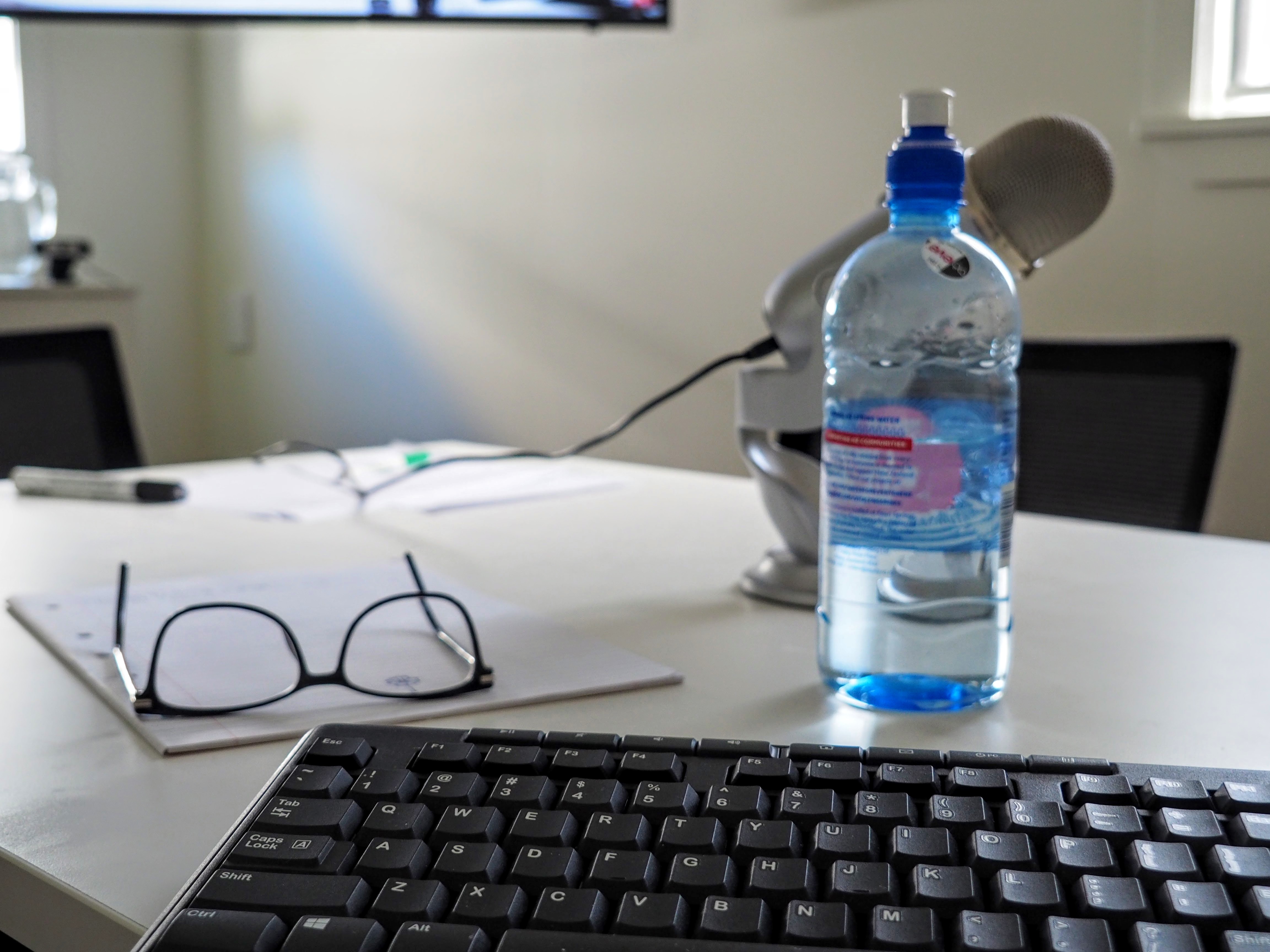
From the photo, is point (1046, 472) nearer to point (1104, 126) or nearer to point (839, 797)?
point (1104, 126)

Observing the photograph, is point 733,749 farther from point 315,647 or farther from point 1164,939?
point 315,647

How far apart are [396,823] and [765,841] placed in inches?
4.6

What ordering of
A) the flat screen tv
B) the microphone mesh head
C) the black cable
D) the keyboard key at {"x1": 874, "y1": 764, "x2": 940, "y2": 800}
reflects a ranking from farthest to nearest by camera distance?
1. the flat screen tv
2. the black cable
3. the microphone mesh head
4. the keyboard key at {"x1": 874, "y1": 764, "x2": 940, "y2": 800}

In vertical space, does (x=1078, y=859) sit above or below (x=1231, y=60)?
below

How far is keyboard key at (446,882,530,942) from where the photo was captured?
342mm

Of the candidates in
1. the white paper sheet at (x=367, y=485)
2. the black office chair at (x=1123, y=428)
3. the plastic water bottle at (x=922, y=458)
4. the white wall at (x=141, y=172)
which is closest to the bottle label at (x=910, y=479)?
the plastic water bottle at (x=922, y=458)

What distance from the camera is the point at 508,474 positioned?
1.41 metres

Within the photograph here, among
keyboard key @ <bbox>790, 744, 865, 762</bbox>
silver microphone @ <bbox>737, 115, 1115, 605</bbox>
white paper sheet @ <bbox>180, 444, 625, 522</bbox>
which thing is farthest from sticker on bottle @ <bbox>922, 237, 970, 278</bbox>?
white paper sheet @ <bbox>180, 444, 625, 522</bbox>

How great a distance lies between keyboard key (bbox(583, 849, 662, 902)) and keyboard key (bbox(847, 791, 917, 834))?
0.24 ft

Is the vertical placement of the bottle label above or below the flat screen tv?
below

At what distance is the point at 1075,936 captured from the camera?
0.33 m

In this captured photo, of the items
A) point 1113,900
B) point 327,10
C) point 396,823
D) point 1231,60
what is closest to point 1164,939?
point 1113,900

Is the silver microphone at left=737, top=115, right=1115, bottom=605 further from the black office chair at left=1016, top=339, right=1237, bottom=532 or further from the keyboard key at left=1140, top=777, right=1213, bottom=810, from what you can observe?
the black office chair at left=1016, top=339, right=1237, bottom=532

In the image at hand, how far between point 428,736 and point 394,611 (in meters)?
0.31
